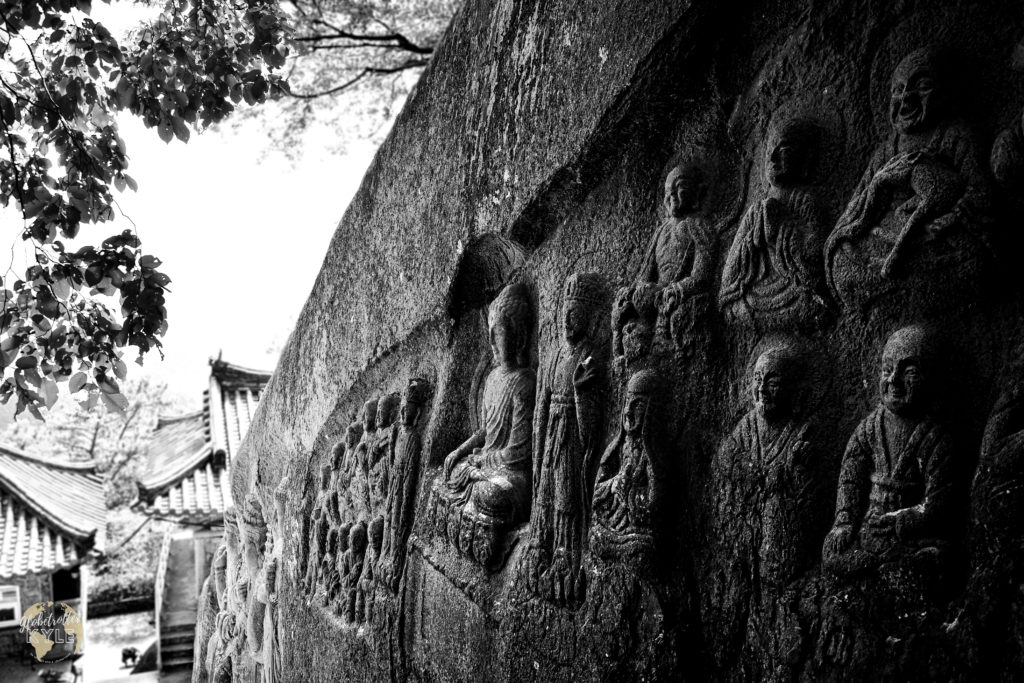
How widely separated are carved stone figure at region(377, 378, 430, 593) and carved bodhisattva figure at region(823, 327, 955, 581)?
5.43 feet

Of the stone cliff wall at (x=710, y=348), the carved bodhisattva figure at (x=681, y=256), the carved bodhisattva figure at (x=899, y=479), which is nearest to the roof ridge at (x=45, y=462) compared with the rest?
the stone cliff wall at (x=710, y=348)

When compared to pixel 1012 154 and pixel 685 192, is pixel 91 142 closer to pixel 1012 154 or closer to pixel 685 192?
pixel 685 192

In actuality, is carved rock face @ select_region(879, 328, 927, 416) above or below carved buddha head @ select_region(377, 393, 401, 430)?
below

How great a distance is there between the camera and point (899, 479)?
135cm

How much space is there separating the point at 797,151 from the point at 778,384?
418 mm

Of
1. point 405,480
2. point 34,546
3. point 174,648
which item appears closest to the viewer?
point 405,480

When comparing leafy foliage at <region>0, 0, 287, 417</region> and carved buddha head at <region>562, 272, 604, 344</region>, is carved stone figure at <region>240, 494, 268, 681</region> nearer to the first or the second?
leafy foliage at <region>0, 0, 287, 417</region>

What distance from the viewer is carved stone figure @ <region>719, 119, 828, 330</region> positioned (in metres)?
1.56

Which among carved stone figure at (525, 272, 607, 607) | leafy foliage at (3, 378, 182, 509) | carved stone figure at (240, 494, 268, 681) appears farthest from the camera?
leafy foliage at (3, 378, 182, 509)

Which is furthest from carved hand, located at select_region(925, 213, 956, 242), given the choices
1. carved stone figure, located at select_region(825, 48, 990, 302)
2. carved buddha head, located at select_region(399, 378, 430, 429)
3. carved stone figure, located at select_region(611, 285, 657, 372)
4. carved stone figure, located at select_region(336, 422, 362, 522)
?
carved stone figure, located at select_region(336, 422, 362, 522)

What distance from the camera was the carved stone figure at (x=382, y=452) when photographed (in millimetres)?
3039

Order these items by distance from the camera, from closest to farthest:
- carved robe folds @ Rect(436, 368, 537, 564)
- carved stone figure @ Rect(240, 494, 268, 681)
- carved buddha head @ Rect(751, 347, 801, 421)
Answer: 1. carved buddha head @ Rect(751, 347, 801, 421)
2. carved robe folds @ Rect(436, 368, 537, 564)
3. carved stone figure @ Rect(240, 494, 268, 681)

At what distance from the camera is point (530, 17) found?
7.39 ft

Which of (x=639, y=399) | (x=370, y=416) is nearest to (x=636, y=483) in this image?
(x=639, y=399)
